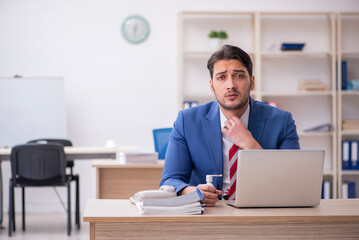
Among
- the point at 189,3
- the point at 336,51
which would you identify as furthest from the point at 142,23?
the point at 336,51

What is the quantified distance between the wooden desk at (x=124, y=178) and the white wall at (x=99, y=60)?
6.37 feet

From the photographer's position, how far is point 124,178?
149 inches

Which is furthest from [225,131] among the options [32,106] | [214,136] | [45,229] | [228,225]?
[32,106]

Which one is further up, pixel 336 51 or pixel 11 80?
pixel 336 51

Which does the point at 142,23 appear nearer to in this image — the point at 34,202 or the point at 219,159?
the point at 34,202

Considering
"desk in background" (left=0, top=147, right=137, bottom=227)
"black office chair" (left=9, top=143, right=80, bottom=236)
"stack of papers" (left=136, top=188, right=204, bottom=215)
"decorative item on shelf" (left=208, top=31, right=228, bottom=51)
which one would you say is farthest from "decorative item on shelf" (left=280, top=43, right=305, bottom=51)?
"stack of papers" (left=136, top=188, right=204, bottom=215)

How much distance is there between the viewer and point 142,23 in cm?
571

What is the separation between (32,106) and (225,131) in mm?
3612

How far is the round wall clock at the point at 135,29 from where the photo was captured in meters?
5.70

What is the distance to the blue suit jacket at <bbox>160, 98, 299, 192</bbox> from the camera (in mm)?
2156

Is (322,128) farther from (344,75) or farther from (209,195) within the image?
(209,195)

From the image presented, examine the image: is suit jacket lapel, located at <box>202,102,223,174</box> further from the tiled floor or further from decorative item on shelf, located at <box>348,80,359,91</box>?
decorative item on shelf, located at <box>348,80,359,91</box>

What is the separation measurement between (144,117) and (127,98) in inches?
12.1

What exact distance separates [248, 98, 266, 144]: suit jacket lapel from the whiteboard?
11.3 ft
